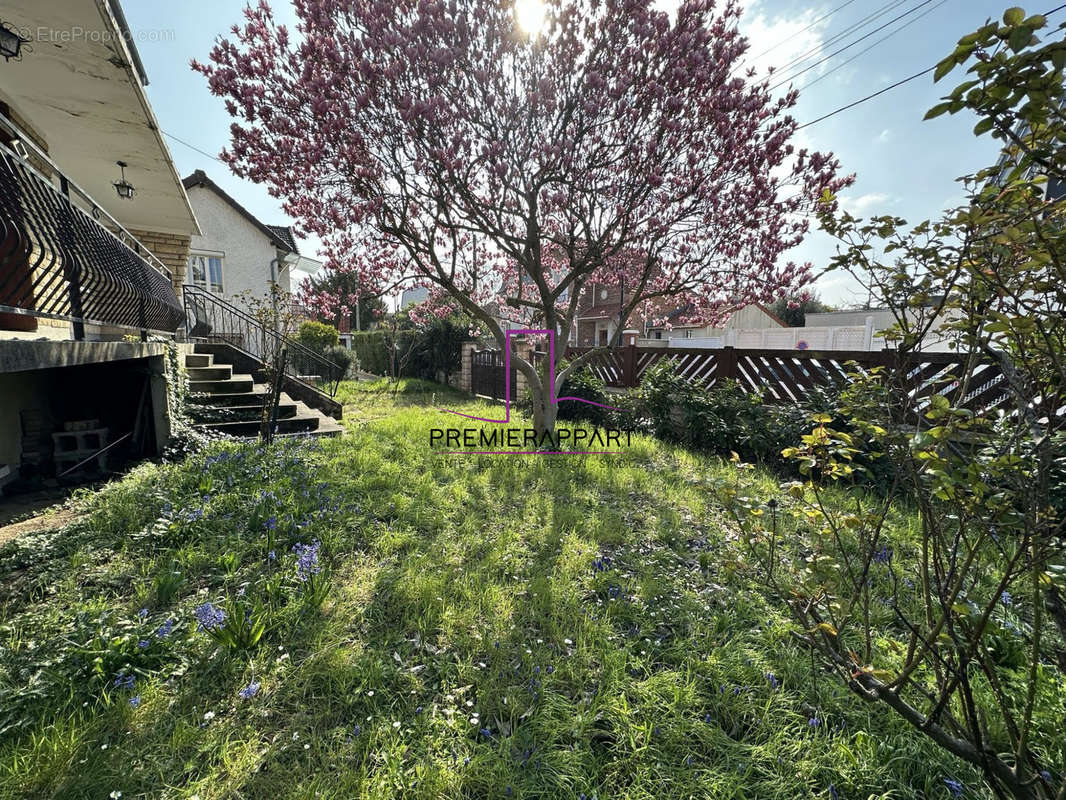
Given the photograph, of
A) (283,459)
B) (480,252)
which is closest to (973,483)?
(283,459)

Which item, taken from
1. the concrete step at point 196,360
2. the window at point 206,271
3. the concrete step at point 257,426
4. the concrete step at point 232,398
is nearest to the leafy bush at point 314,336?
the window at point 206,271

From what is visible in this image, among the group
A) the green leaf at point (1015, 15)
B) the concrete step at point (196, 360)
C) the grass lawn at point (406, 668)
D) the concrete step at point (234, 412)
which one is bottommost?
the grass lawn at point (406, 668)

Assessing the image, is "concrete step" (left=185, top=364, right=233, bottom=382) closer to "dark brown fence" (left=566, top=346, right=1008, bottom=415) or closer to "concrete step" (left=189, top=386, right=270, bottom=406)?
"concrete step" (left=189, top=386, right=270, bottom=406)

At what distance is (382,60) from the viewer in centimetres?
407

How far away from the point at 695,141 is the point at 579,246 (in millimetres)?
1889

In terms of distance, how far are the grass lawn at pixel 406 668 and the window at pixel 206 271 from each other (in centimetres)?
1290

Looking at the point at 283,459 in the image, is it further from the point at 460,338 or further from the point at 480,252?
the point at 460,338

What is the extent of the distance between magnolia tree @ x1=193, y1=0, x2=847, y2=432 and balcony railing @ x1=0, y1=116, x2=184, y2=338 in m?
1.69

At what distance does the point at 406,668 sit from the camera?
1958 millimetres

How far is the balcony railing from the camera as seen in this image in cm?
242

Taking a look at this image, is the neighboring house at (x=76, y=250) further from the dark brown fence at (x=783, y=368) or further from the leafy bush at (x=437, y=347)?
the leafy bush at (x=437, y=347)

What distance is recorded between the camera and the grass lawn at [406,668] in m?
1.46

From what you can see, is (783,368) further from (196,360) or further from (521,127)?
(196,360)

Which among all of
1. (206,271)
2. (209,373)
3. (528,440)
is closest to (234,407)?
(209,373)
